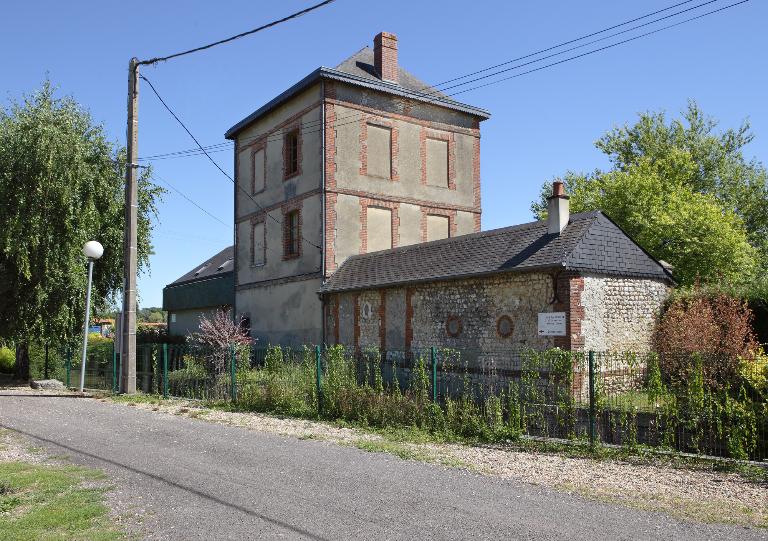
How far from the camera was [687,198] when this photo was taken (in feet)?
94.3

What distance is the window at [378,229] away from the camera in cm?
2295

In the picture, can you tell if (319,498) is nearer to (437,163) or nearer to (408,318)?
(408,318)

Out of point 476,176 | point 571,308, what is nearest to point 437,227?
point 476,176

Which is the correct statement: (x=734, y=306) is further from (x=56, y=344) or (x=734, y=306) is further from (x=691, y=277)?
(x=56, y=344)

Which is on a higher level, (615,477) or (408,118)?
(408,118)

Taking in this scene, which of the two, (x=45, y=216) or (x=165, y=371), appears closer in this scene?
(x=165, y=371)

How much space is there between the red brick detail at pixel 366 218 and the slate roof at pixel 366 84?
3908 mm

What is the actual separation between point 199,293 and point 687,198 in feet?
73.9

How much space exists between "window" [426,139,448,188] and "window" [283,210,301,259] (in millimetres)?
5093

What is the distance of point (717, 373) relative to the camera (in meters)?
9.56

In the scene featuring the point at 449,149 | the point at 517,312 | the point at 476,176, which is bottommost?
the point at 517,312

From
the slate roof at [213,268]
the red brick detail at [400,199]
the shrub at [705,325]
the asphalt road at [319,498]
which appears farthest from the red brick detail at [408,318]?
the slate roof at [213,268]

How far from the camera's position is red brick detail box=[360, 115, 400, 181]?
22797 mm

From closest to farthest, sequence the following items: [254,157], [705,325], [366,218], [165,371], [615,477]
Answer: [615,477], [705,325], [165,371], [366,218], [254,157]
